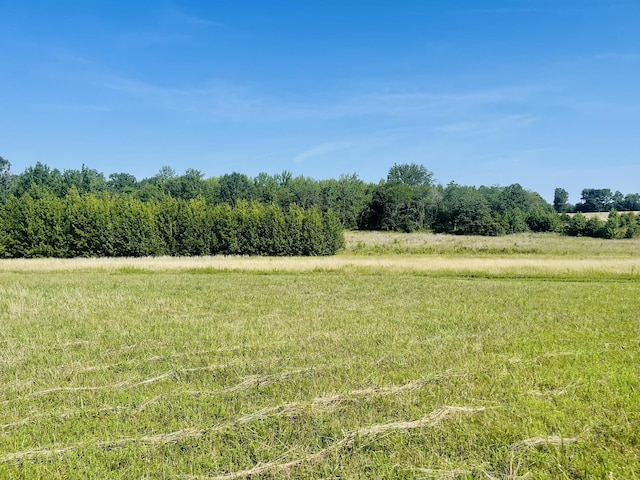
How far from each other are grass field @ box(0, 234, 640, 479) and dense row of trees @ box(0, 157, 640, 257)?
35102 mm

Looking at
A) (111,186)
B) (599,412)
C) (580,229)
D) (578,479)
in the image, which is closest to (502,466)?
(578,479)

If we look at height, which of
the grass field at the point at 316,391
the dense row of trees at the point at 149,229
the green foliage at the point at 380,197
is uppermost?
the green foliage at the point at 380,197

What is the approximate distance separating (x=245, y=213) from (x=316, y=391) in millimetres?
45005

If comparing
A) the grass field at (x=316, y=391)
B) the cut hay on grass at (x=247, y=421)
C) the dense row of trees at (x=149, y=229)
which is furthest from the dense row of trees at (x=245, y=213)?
the cut hay on grass at (x=247, y=421)

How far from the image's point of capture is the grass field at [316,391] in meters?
3.91

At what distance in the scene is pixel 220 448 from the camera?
411cm

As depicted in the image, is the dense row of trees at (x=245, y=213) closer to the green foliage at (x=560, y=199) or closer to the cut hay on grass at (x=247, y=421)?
the green foliage at (x=560, y=199)

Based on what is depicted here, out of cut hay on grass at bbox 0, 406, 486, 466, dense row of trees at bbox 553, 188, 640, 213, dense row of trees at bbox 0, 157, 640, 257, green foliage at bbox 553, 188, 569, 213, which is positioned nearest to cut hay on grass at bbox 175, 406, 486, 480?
cut hay on grass at bbox 0, 406, 486, 466

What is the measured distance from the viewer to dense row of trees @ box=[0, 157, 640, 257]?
4400 cm

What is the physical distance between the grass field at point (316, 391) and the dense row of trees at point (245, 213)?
115 feet

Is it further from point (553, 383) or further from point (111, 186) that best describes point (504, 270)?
point (111, 186)

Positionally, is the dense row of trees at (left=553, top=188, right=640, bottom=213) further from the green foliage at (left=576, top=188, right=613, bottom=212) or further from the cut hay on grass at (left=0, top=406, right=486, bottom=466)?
the cut hay on grass at (left=0, top=406, right=486, bottom=466)

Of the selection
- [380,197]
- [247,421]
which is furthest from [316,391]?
[380,197]

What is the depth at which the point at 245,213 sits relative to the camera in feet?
162
